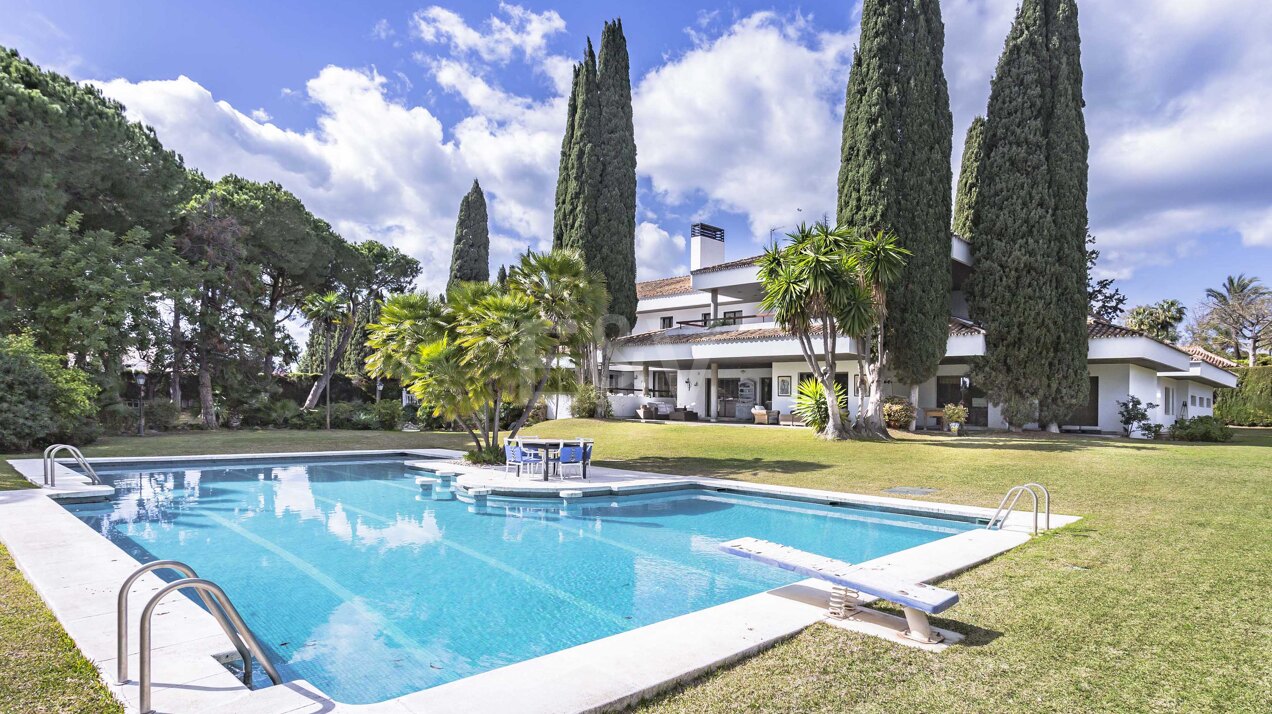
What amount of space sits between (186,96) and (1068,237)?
1225 inches

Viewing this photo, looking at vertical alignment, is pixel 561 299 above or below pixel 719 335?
below

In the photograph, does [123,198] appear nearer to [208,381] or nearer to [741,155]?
[208,381]

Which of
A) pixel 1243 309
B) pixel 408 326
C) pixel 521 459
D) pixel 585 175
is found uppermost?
pixel 585 175

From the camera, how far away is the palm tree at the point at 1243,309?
163ft

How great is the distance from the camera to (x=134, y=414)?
23828 mm

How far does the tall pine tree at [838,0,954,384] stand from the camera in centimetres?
2220

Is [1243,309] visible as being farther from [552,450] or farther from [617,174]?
[552,450]

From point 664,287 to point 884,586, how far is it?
117ft

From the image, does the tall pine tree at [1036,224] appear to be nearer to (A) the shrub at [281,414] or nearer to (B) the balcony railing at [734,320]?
(B) the balcony railing at [734,320]

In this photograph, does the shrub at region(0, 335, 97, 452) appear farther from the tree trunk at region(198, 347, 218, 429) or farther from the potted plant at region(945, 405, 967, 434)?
the potted plant at region(945, 405, 967, 434)

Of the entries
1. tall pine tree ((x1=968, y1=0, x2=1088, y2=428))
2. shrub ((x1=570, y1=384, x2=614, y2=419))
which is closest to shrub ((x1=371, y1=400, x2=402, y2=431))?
shrub ((x1=570, y1=384, x2=614, y2=419))

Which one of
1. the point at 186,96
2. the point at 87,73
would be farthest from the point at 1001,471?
the point at 87,73

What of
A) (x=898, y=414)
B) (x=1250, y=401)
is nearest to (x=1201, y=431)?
(x=898, y=414)

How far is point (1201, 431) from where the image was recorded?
2312cm
